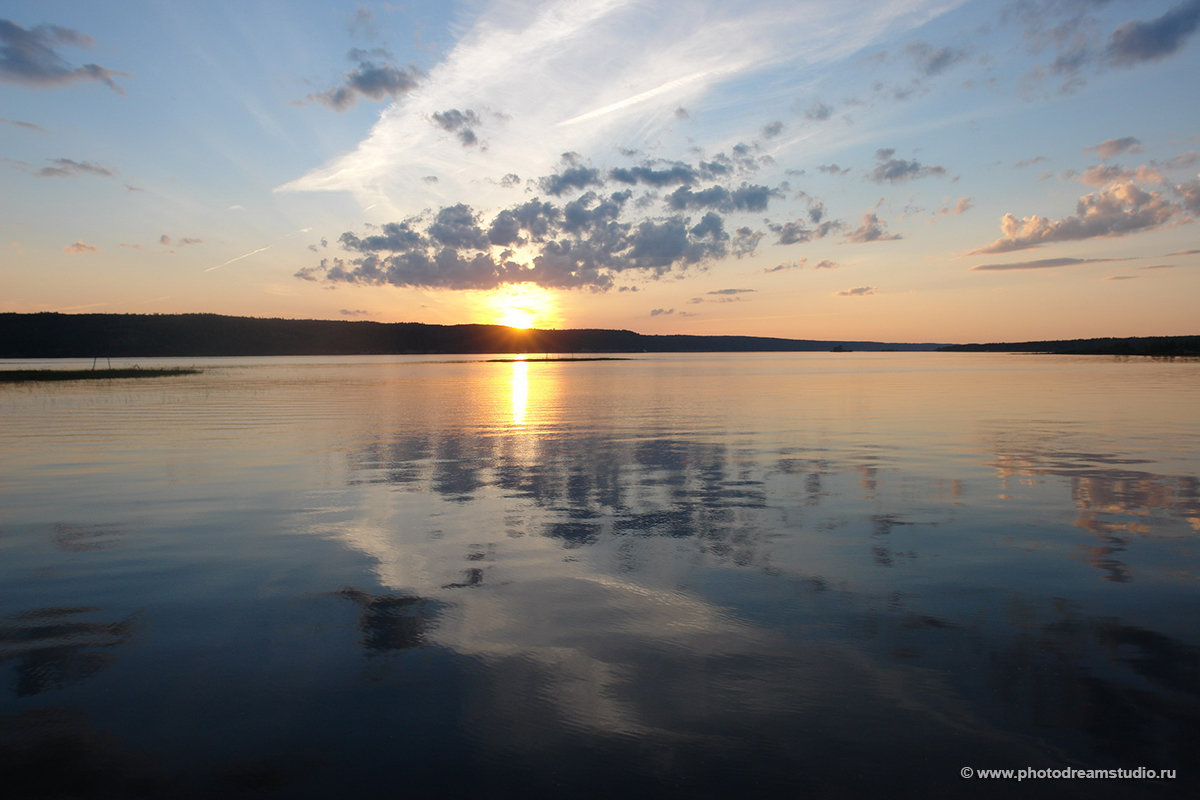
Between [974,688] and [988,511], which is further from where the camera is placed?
[988,511]

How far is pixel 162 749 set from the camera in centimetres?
641

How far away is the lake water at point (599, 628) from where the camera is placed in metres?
6.19

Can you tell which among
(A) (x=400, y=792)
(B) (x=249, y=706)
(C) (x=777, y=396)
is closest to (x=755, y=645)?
(A) (x=400, y=792)

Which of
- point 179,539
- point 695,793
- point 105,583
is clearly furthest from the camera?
point 179,539

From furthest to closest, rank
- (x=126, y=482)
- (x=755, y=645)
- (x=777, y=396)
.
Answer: (x=777, y=396)
(x=126, y=482)
(x=755, y=645)

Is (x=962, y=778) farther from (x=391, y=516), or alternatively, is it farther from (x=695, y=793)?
(x=391, y=516)

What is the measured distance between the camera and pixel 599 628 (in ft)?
29.8

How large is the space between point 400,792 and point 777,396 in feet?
168

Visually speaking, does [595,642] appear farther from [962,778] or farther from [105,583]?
[105,583]

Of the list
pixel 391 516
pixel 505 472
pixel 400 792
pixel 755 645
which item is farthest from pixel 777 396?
pixel 400 792

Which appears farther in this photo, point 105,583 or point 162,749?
point 105,583

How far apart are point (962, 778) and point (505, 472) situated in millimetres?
16635

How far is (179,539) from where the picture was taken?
13672mm

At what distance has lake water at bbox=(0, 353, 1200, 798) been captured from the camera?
6188 mm
